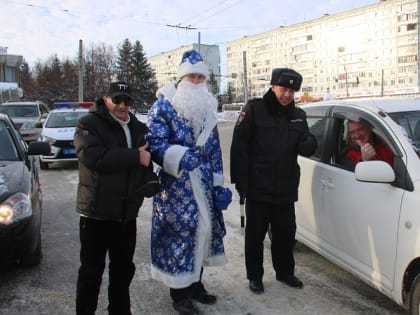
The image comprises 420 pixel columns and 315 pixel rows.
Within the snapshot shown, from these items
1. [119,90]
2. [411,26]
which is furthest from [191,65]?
[411,26]

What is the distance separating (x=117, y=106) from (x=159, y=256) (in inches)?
47.0

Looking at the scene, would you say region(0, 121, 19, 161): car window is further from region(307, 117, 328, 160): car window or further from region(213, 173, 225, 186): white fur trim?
region(307, 117, 328, 160): car window

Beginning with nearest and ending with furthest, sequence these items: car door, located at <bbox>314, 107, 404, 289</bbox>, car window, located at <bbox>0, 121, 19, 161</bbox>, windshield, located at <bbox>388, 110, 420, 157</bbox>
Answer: car door, located at <bbox>314, 107, 404, 289</bbox>
windshield, located at <bbox>388, 110, 420, 157</bbox>
car window, located at <bbox>0, 121, 19, 161</bbox>

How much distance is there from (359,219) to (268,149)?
89cm

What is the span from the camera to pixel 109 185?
2658mm

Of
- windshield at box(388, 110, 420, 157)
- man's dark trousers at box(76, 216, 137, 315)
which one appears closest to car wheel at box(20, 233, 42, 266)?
man's dark trousers at box(76, 216, 137, 315)

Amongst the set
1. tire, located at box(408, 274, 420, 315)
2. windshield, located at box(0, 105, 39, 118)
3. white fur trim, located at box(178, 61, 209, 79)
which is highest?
windshield, located at box(0, 105, 39, 118)

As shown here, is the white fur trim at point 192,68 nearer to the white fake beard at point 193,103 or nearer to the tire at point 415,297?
the white fake beard at point 193,103

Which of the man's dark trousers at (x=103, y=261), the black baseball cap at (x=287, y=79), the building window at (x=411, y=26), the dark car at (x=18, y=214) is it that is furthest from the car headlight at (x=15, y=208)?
the building window at (x=411, y=26)

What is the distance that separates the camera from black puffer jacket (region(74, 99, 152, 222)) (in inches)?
102

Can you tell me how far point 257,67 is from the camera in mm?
91438

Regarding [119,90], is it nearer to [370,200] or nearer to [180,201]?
[180,201]

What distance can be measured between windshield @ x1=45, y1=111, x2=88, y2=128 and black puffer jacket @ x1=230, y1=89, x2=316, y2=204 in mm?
8654

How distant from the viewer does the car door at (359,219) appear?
2.88 m
